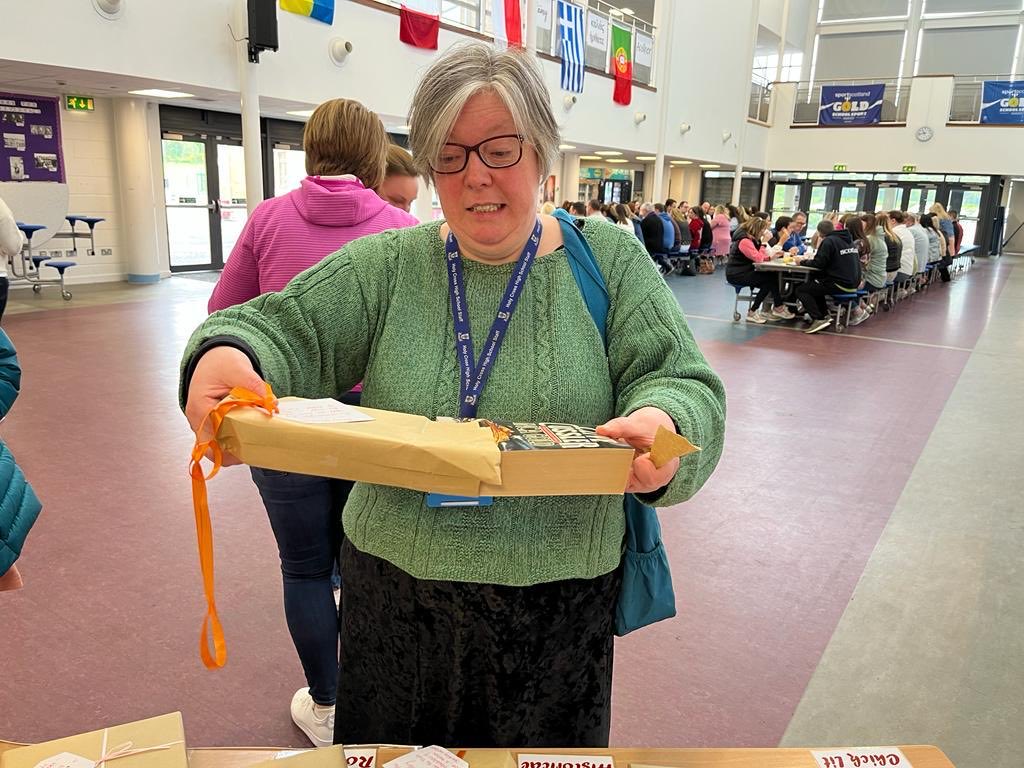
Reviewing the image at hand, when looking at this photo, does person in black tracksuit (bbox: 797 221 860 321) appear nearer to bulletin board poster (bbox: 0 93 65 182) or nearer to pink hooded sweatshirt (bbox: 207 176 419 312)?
pink hooded sweatshirt (bbox: 207 176 419 312)

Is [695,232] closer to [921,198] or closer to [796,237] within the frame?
[796,237]

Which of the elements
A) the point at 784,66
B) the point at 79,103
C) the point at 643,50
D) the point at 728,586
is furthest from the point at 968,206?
the point at 728,586

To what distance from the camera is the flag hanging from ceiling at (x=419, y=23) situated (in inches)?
390

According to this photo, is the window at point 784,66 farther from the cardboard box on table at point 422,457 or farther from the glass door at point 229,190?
the cardboard box on table at point 422,457

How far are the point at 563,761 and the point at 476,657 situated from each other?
0.68ft

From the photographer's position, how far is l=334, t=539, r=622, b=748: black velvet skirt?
3.98 ft

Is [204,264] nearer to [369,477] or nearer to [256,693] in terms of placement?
[256,693]

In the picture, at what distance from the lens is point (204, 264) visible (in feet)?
38.1

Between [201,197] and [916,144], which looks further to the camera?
[916,144]

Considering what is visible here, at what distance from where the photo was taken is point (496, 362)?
1157 mm

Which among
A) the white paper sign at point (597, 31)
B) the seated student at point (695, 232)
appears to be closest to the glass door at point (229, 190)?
the white paper sign at point (597, 31)

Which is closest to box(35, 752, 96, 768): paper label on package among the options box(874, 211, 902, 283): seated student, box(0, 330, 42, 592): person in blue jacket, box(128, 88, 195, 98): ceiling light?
box(0, 330, 42, 592): person in blue jacket

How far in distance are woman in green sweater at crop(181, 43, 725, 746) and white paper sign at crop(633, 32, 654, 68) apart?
1548 centimetres

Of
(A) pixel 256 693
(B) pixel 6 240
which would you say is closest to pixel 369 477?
(A) pixel 256 693
